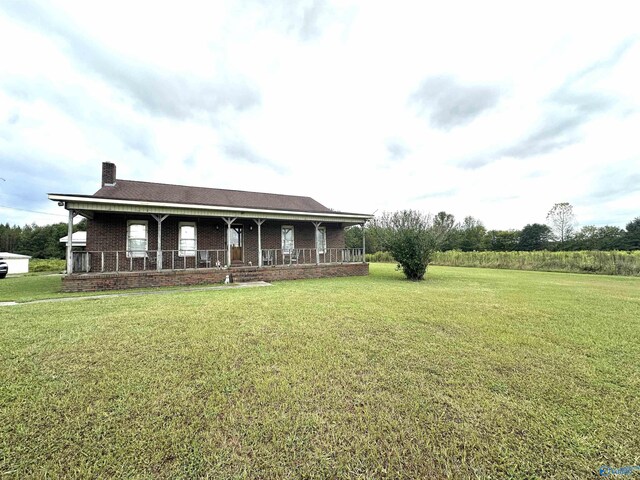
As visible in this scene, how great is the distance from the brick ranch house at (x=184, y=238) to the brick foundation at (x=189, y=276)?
0.03 metres

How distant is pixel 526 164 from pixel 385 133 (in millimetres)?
14933

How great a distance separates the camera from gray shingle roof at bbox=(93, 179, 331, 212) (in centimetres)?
1228

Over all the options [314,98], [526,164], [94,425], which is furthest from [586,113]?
[94,425]

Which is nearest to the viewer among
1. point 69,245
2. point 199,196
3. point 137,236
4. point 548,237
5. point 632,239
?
point 69,245

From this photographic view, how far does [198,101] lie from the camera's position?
1373 cm

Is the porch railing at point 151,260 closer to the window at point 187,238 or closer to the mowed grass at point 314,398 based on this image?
the window at point 187,238

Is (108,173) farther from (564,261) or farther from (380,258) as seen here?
(564,261)

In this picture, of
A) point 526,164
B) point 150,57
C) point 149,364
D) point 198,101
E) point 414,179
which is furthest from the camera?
point 414,179

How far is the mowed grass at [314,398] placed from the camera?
178 centimetres

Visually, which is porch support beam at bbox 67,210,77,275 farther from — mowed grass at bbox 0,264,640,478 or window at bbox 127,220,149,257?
mowed grass at bbox 0,264,640,478

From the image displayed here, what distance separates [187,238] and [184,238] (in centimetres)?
13

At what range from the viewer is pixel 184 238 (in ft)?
39.8

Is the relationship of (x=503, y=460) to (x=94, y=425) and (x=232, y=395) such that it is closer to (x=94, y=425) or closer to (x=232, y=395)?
(x=232, y=395)

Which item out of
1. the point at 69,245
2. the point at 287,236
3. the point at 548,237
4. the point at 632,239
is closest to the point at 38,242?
the point at 69,245
